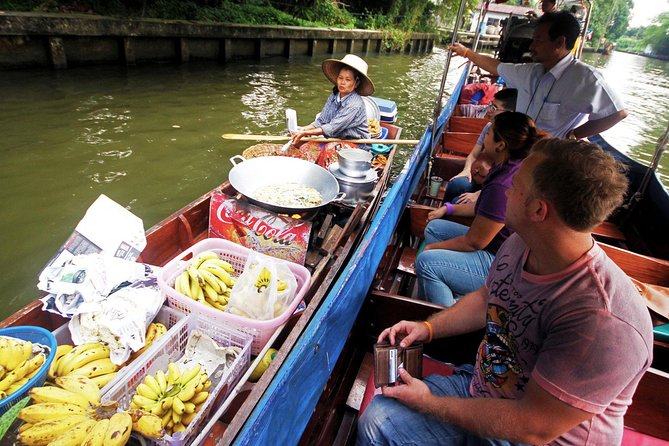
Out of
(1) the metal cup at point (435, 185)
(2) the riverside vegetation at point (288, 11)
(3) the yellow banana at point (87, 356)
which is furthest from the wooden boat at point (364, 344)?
(2) the riverside vegetation at point (288, 11)

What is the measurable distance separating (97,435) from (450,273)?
6.71 ft

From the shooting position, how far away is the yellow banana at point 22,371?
144cm

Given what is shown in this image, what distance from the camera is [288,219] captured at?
112 inches

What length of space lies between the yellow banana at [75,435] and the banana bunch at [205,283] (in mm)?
813

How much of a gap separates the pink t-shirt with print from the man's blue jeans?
0.20m

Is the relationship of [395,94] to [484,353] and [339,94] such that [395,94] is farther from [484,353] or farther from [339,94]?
[484,353]

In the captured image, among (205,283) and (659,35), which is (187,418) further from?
(659,35)

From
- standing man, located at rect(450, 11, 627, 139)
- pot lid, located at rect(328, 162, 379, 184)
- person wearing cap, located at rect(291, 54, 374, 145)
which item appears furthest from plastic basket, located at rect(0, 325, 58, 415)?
standing man, located at rect(450, 11, 627, 139)

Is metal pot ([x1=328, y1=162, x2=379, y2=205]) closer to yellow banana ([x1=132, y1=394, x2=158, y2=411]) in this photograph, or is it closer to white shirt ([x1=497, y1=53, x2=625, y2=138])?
white shirt ([x1=497, y1=53, x2=625, y2=138])

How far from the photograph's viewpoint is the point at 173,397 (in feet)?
5.15

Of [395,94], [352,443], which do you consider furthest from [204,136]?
[395,94]

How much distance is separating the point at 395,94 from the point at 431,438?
13179mm

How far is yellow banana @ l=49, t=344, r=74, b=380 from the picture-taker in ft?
5.38

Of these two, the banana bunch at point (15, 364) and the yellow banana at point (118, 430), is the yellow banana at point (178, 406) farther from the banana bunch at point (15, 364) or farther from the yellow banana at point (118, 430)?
the banana bunch at point (15, 364)
